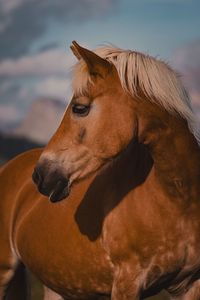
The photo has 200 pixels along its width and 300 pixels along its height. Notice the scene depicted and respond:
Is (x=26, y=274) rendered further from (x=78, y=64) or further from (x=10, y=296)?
(x=78, y=64)

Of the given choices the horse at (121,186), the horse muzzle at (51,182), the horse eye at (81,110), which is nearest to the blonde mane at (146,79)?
the horse at (121,186)

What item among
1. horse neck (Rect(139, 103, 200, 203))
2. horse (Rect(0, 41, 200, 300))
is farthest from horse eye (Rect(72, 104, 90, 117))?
horse neck (Rect(139, 103, 200, 203))

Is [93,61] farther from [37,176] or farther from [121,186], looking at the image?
[121,186]

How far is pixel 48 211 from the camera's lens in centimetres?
619

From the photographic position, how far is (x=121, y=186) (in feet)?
17.9

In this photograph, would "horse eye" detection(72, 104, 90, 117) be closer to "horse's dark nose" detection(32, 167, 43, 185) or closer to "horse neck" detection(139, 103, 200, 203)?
"horse neck" detection(139, 103, 200, 203)

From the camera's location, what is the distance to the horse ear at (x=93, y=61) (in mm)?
4809

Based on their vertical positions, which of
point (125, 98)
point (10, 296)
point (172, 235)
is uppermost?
point (125, 98)

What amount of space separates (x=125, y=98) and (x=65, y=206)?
148 centimetres

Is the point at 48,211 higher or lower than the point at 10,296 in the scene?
higher

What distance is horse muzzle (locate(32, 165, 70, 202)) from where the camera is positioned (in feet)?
15.8

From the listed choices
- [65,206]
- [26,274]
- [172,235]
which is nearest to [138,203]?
[172,235]

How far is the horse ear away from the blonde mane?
6cm

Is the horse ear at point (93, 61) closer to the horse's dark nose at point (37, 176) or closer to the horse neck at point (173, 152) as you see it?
the horse neck at point (173, 152)
